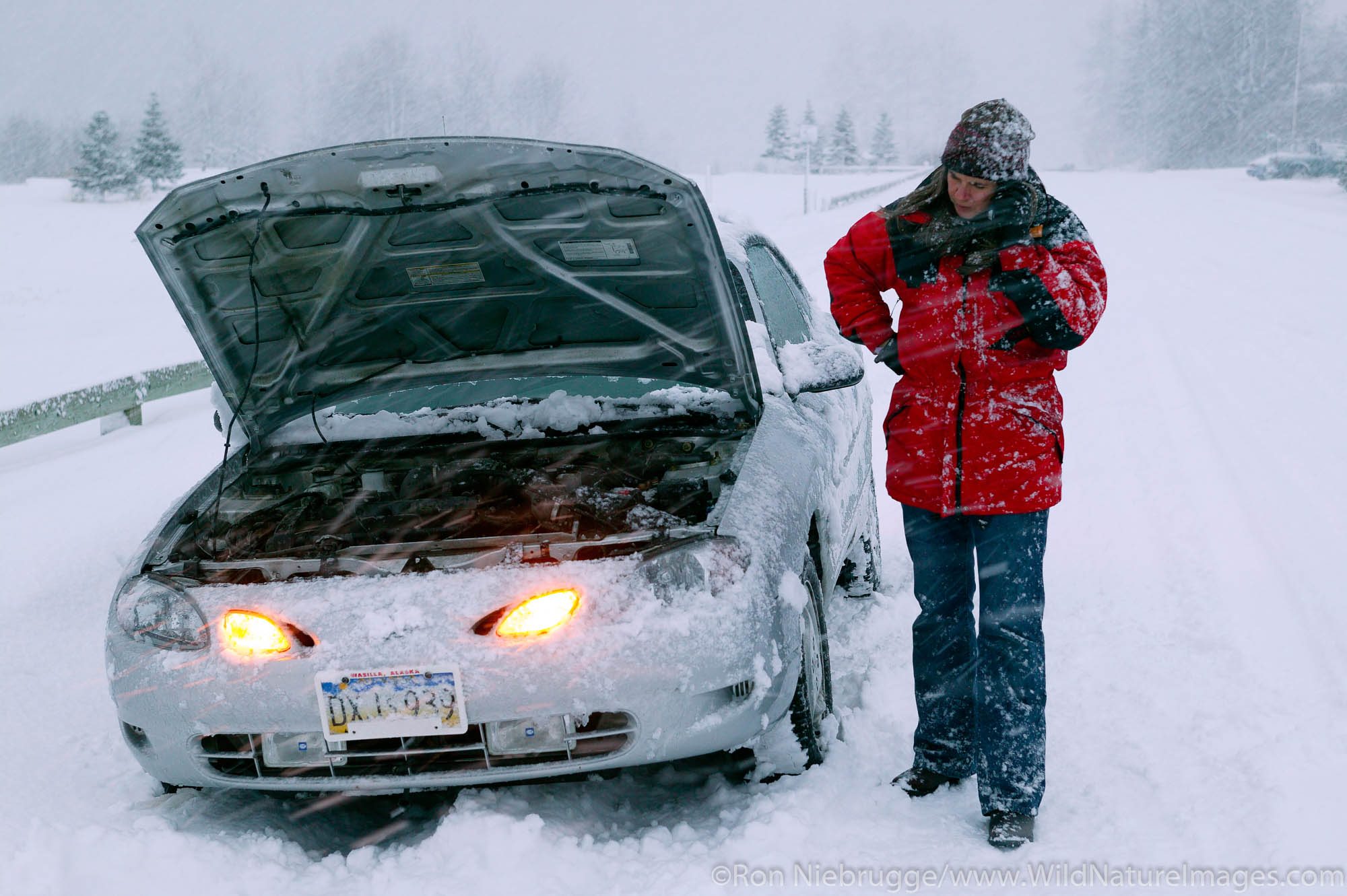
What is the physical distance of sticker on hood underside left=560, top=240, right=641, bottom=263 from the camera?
3203 millimetres

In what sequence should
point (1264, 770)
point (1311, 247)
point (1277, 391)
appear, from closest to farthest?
1. point (1264, 770)
2. point (1277, 391)
3. point (1311, 247)

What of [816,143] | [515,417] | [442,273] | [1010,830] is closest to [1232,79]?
[816,143]

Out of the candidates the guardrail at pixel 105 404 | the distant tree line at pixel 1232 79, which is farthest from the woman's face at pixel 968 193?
the distant tree line at pixel 1232 79

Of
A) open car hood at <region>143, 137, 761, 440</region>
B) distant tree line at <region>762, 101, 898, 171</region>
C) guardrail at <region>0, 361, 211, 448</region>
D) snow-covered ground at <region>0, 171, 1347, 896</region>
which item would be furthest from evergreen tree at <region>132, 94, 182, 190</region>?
open car hood at <region>143, 137, 761, 440</region>

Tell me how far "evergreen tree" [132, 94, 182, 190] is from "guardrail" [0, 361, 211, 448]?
36721 millimetres

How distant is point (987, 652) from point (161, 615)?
213cm

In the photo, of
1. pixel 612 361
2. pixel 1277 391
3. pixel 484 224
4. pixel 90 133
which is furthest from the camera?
pixel 90 133

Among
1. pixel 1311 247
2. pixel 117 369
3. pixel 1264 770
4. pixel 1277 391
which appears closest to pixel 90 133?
pixel 117 369

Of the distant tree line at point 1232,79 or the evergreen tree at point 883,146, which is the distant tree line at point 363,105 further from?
the distant tree line at point 1232,79

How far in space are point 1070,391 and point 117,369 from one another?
12.0 metres

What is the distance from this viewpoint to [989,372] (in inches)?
101

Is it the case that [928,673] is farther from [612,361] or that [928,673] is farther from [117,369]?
[117,369]

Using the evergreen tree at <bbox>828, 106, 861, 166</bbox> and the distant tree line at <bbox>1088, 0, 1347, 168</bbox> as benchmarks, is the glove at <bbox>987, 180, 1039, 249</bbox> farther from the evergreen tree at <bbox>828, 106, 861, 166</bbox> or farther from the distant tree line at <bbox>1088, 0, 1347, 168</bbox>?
the evergreen tree at <bbox>828, 106, 861, 166</bbox>

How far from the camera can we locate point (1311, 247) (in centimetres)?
1582
